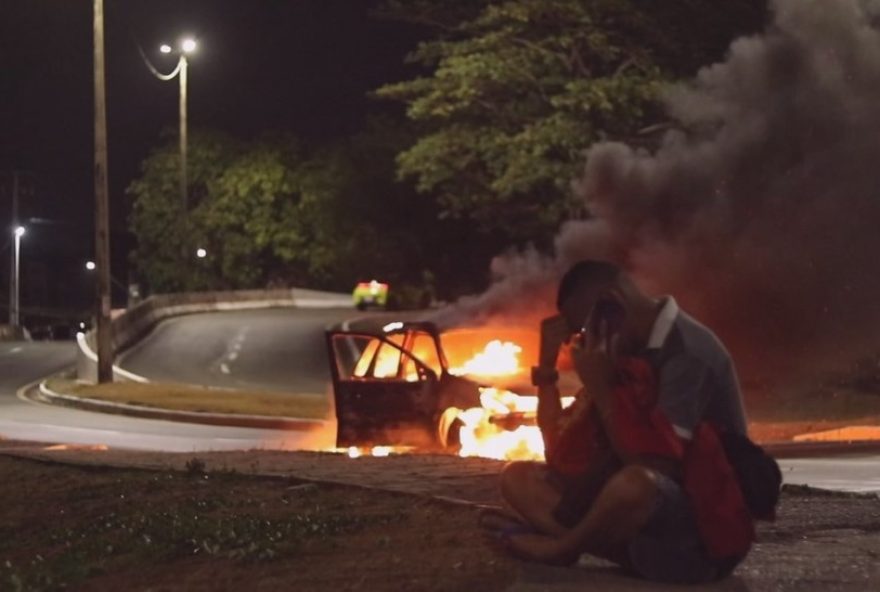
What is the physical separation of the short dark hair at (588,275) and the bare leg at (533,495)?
82 centimetres

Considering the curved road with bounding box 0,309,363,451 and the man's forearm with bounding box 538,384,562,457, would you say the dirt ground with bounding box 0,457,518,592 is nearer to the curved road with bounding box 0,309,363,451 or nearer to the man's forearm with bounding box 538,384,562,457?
the man's forearm with bounding box 538,384,562,457

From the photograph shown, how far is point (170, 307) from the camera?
52062 millimetres

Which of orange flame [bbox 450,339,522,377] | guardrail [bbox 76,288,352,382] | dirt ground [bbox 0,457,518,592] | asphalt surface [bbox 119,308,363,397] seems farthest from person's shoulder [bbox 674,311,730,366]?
guardrail [bbox 76,288,352,382]

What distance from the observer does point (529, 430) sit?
46.9ft

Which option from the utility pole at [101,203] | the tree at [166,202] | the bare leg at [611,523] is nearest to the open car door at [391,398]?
the bare leg at [611,523]

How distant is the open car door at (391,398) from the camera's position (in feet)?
50.7

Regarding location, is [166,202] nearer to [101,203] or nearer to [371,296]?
[371,296]

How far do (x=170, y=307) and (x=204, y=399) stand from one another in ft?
83.8

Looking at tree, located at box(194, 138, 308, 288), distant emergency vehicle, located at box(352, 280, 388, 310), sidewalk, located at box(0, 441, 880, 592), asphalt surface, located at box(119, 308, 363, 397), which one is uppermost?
tree, located at box(194, 138, 308, 288)

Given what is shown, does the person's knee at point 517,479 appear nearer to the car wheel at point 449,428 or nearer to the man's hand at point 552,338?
the man's hand at point 552,338

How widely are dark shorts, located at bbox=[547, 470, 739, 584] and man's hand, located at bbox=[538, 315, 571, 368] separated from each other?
514mm

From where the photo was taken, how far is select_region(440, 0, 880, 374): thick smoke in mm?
26344

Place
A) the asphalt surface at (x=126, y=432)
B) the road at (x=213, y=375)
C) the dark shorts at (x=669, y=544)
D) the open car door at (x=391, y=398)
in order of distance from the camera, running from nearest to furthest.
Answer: the dark shorts at (x=669, y=544) < the open car door at (x=391, y=398) < the road at (x=213, y=375) < the asphalt surface at (x=126, y=432)

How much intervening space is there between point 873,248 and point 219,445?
40.3 ft
